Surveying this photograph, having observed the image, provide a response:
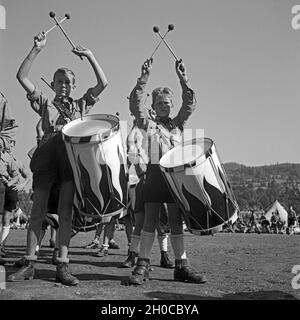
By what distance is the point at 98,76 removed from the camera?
14.6 feet

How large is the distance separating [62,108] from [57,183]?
80cm

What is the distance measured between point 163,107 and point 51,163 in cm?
142

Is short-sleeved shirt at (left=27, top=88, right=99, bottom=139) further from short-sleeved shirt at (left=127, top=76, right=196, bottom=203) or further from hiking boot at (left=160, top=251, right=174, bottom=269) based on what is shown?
hiking boot at (left=160, top=251, right=174, bottom=269)

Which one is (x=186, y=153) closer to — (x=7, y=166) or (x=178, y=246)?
(x=178, y=246)

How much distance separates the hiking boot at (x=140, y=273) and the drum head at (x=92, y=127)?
4.46 feet

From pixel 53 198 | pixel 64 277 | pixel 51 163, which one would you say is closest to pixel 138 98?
pixel 51 163

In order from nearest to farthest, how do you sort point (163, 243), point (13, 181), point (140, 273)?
point (140, 273), point (163, 243), point (13, 181)

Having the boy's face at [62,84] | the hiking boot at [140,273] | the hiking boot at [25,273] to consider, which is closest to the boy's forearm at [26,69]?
the boy's face at [62,84]

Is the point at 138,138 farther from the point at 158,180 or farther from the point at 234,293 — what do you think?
the point at 234,293

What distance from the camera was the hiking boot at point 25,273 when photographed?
3842 mm

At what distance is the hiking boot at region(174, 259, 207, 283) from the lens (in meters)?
4.10

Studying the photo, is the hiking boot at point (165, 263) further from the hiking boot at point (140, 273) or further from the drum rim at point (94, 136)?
the drum rim at point (94, 136)

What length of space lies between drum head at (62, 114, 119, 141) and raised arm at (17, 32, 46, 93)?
A: 0.64m

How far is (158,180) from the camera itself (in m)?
4.32
